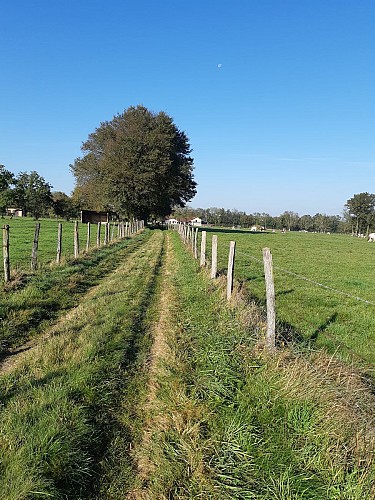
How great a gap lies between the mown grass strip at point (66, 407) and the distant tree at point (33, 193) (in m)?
92.4

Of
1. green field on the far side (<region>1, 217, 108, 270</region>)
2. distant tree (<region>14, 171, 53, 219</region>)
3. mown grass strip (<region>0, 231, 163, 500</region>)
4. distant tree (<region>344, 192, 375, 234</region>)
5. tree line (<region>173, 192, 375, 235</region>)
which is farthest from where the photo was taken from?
tree line (<region>173, 192, 375, 235</region>)

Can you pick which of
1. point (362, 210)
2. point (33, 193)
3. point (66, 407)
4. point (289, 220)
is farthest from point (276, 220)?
point (66, 407)

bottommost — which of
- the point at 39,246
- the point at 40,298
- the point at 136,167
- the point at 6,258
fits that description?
the point at 40,298

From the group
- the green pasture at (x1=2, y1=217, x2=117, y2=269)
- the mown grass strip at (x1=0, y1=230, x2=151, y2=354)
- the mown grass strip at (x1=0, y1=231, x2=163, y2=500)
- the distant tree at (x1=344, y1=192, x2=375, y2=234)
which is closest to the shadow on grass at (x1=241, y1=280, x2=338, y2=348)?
the mown grass strip at (x1=0, y1=231, x2=163, y2=500)

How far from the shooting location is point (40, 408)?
376cm

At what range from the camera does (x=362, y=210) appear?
12319 cm

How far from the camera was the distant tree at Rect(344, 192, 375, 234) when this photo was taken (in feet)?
396

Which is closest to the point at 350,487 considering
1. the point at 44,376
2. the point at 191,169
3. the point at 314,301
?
the point at 44,376

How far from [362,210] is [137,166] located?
324 ft

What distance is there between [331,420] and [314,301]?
788 centimetres

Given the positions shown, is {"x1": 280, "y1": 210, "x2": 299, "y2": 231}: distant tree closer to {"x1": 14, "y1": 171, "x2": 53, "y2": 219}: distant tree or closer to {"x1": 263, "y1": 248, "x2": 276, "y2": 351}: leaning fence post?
{"x1": 14, "y1": 171, "x2": 53, "y2": 219}: distant tree

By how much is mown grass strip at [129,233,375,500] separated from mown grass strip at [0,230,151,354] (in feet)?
10.2

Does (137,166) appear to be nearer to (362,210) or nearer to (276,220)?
(362,210)

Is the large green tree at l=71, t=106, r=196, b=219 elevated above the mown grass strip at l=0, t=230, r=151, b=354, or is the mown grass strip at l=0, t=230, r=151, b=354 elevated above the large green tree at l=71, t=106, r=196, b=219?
the large green tree at l=71, t=106, r=196, b=219
